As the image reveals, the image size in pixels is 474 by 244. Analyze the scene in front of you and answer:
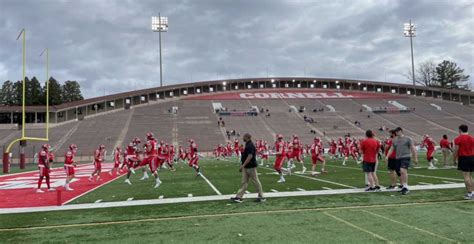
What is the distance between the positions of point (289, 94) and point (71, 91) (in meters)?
64.7

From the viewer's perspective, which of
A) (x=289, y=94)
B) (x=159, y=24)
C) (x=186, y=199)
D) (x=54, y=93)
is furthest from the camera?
(x=54, y=93)

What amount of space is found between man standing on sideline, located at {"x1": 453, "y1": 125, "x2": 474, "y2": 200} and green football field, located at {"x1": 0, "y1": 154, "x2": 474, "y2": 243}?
19.3 inches

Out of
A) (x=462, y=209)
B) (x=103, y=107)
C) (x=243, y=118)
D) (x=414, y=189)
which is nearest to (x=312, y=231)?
(x=462, y=209)

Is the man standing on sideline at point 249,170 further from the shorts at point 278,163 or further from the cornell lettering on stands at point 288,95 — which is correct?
the cornell lettering on stands at point 288,95

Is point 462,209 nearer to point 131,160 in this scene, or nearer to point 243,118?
point 131,160

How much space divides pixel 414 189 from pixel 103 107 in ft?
213

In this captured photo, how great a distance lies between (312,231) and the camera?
6387mm

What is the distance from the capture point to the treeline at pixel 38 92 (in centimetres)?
9275

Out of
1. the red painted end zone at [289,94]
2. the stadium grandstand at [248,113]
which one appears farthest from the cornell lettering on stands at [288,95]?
the stadium grandstand at [248,113]

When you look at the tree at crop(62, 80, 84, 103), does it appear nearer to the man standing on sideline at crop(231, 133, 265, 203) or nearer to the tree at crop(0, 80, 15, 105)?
the tree at crop(0, 80, 15, 105)

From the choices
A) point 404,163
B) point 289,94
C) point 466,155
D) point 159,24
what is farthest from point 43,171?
point 289,94

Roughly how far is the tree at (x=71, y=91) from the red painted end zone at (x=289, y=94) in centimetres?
4866

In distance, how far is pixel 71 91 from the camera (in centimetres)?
10788

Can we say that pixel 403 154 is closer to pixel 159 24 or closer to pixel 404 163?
pixel 404 163
